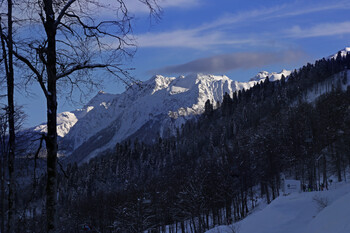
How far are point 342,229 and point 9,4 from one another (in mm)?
10292

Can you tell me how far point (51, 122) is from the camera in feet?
22.7

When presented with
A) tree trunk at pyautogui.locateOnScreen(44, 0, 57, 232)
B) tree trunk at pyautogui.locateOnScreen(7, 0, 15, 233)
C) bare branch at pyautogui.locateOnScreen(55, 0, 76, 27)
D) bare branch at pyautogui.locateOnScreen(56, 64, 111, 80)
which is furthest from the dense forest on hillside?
bare branch at pyautogui.locateOnScreen(55, 0, 76, 27)

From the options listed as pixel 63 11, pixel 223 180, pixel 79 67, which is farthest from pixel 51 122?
pixel 223 180

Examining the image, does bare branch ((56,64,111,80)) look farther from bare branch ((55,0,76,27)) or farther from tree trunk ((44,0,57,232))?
bare branch ((55,0,76,27))

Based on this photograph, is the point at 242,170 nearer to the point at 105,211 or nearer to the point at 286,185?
the point at 286,185

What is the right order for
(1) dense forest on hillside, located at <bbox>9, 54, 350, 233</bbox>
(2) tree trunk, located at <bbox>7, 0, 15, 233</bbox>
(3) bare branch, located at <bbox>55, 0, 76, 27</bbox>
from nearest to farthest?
(3) bare branch, located at <bbox>55, 0, 76, 27</bbox> → (2) tree trunk, located at <bbox>7, 0, 15, 233</bbox> → (1) dense forest on hillside, located at <bbox>9, 54, 350, 233</bbox>

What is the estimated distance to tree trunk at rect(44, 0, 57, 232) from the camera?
675 centimetres

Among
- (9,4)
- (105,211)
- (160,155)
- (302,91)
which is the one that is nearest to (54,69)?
(9,4)

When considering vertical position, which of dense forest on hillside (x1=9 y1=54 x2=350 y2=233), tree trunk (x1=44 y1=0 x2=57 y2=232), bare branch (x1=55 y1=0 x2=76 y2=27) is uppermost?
bare branch (x1=55 y1=0 x2=76 y2=27)

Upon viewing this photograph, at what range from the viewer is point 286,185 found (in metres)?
50.3

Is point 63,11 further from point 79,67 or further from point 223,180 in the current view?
point 223,180

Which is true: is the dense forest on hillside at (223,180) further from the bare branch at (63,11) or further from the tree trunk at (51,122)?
the bare branch at (63,11)

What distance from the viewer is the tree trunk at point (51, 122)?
6.75 meters

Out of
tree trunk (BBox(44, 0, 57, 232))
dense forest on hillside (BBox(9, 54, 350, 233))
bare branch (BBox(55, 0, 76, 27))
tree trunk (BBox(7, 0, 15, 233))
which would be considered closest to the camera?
tree trunk (BBox(44, 0, 57, 232))
